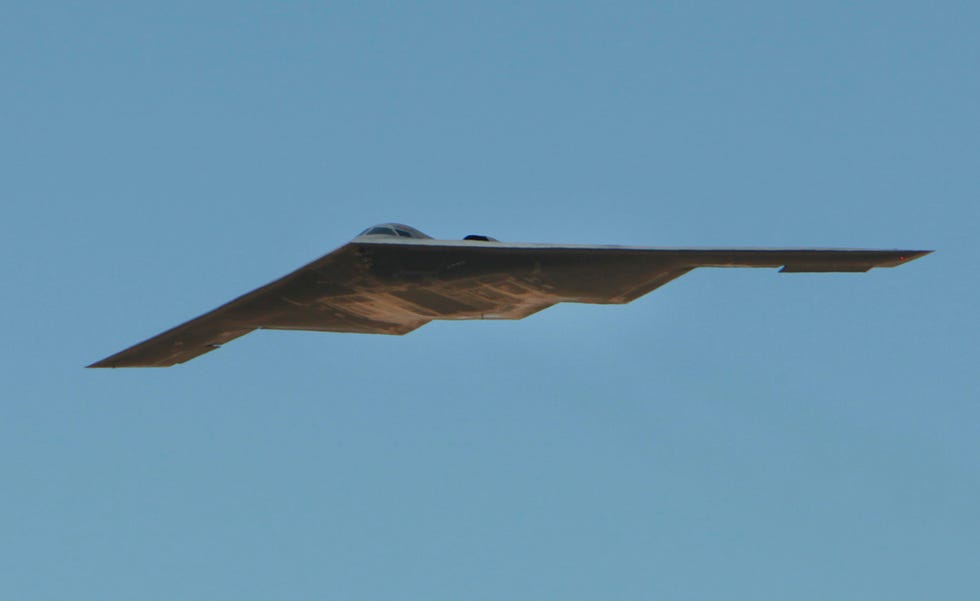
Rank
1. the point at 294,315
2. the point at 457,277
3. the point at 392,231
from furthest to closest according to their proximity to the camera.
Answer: the point at 294,315 → the point at 392,231 → the point at 457,277

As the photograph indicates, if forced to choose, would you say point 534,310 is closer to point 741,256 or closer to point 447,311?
point 447,311

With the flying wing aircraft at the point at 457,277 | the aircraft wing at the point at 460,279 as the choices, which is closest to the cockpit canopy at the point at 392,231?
the flying wing aircraft at the point at 457,277

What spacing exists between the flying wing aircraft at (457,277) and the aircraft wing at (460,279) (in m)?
0.02

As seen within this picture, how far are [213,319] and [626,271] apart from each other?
30.9ft

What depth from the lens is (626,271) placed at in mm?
30844

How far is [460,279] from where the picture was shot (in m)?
31.2

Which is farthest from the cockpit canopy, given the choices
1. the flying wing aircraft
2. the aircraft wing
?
the aircraft wing

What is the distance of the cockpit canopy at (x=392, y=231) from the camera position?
31375 millimetres

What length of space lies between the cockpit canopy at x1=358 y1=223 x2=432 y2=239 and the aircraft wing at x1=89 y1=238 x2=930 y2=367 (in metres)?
0.89

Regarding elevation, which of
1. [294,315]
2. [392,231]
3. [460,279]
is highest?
[392,231]

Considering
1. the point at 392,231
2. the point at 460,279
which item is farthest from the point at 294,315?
the point at 460,279

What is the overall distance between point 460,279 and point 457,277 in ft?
0.38

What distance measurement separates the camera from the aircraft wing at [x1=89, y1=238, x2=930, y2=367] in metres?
29.8

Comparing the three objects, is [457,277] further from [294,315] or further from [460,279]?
[294,315]
